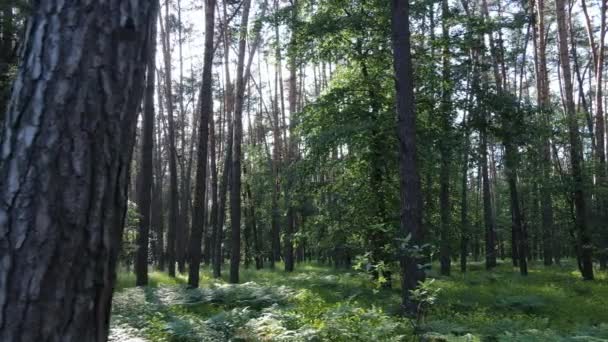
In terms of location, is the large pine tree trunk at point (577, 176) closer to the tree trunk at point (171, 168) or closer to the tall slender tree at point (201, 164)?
the tall slender tree at point (201, 164)

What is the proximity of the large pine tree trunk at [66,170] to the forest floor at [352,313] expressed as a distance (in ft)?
13.0

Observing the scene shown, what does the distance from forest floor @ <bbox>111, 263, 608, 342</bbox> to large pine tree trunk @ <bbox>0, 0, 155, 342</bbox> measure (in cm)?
395

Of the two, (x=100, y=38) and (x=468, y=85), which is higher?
(x=468, y=85)

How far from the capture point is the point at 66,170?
1670mm

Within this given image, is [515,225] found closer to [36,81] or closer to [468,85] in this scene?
[468,85]

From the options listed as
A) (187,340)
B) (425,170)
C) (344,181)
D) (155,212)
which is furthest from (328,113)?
(155,212)

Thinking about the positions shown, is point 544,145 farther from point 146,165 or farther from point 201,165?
point 146,165

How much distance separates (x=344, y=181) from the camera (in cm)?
1469

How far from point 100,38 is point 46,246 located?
0.76m

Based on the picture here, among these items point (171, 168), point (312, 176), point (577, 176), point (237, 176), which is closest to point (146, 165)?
point (237, 176)

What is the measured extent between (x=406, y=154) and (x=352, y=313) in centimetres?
336

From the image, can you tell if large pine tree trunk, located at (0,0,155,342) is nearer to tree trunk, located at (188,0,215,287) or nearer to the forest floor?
the forest floor

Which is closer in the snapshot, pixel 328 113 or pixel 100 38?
pixel 100 38

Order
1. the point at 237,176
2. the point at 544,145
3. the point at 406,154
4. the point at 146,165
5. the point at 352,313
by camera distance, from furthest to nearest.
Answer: the point at 544,145, the point at 237,176, the point at 146,165, the point at 406,154, the point at 352,313
